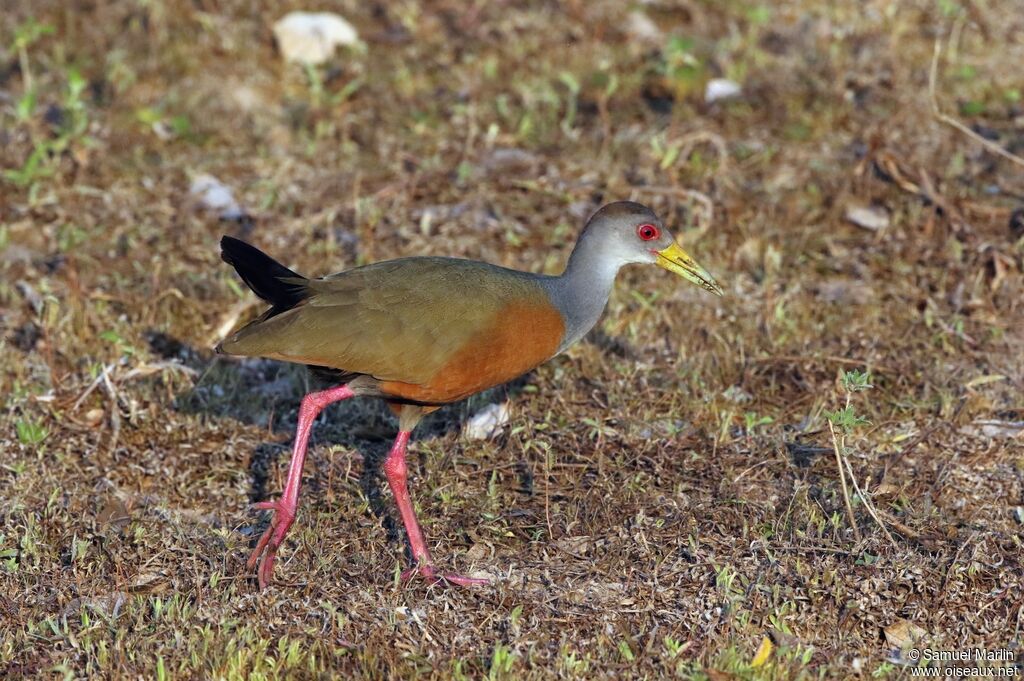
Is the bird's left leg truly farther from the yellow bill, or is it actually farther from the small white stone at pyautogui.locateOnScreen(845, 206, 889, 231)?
the small white stone at pyautogui.locateOnScreen(845, 206, 889, 231)

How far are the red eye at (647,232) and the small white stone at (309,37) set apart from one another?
3.73m

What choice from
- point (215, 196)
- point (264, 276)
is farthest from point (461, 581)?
point (215, 196)

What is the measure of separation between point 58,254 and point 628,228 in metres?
3.21

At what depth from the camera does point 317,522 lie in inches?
193

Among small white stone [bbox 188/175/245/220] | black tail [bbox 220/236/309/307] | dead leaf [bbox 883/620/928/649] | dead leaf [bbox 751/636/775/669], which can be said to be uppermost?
black tail [bbox 220/236/309/307]

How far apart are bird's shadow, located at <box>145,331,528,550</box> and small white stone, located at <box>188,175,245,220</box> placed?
118cm

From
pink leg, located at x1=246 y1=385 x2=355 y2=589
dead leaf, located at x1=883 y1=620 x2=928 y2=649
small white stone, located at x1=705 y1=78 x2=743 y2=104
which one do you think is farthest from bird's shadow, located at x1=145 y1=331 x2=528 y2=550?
small white stone, located at x1=705 y1=78 x2=743 y2=104

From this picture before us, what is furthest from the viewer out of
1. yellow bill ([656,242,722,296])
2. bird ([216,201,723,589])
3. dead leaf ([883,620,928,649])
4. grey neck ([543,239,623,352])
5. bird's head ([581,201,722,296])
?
yellow bill ([656,242,722,296])

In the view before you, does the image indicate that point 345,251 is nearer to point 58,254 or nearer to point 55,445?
point 58,254

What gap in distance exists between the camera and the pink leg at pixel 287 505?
454cm

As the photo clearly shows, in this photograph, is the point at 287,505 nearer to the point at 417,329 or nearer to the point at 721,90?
the point at 417,329

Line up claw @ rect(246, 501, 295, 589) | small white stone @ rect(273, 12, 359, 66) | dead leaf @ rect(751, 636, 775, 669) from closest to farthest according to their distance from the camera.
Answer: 1. dead leaf @ rect(751, 636, 775, 669)
2. claw @ rect(246, 501, 295, 589)
3. small white stone @ rect(273, 12, 359, 66)

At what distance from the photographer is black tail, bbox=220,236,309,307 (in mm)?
4547

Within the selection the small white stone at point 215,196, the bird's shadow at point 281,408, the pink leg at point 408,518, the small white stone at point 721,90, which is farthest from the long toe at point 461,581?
the small white stone at point 721,90
